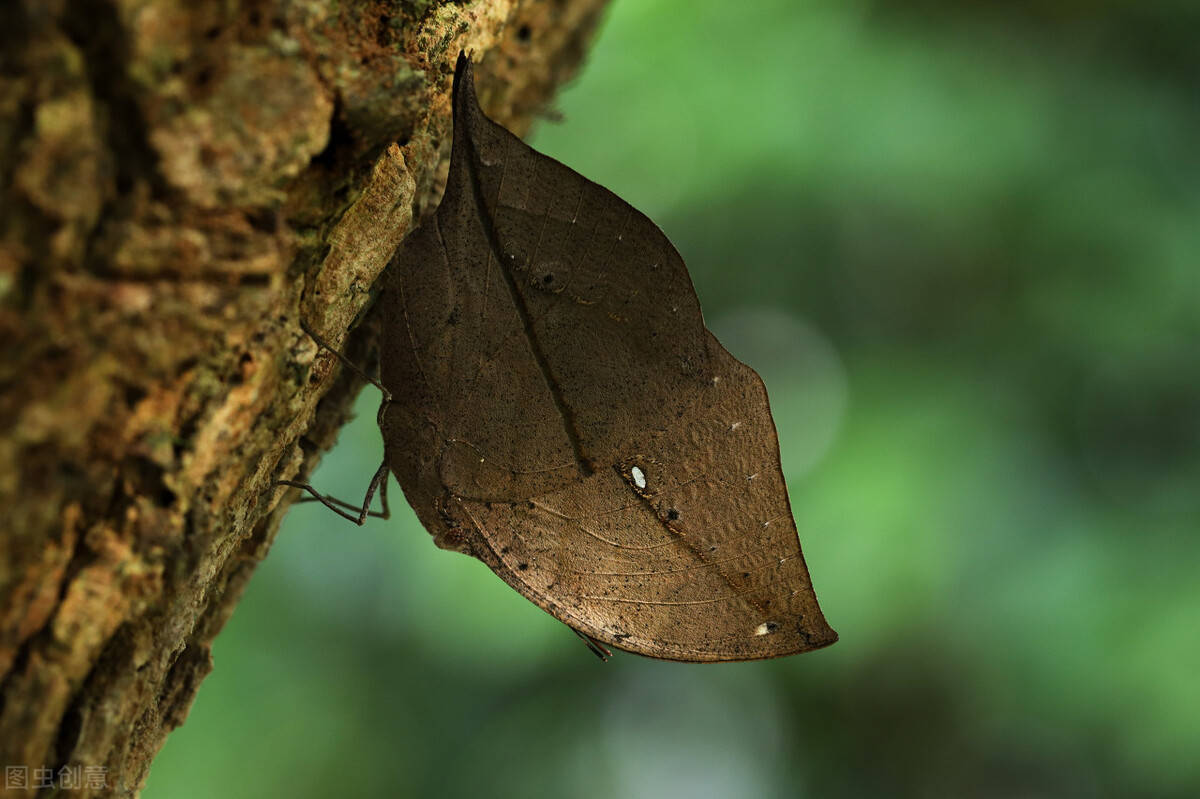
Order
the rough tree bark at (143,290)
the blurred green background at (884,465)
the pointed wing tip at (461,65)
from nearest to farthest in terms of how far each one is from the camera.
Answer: the rough tree bark at (143,290), the pointed wing tip at (461,65), the blurred green background at (884,465)

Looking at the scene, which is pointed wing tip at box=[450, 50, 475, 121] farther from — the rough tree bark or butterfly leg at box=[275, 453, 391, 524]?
butterfly leg at box=[275, 453, 391, 524]

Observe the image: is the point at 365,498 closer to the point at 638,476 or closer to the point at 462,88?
the point at 638,476

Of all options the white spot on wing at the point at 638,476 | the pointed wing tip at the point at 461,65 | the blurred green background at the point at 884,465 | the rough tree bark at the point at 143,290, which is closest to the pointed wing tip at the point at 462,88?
the pointed wing tip at the point at 461,65

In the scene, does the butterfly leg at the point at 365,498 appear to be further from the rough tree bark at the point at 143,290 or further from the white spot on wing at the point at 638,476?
the white spot on wing at the point at 638,476

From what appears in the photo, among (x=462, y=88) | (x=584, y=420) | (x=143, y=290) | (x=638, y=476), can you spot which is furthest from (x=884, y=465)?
(x=143, y=290)

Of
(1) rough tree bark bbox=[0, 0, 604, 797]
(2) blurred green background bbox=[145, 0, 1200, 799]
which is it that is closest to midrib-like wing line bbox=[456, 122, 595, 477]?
(1) rough tree bark bbox=[0, 0, 604, 797]

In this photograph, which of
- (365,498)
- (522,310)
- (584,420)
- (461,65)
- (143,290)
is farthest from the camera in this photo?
(365,498)
